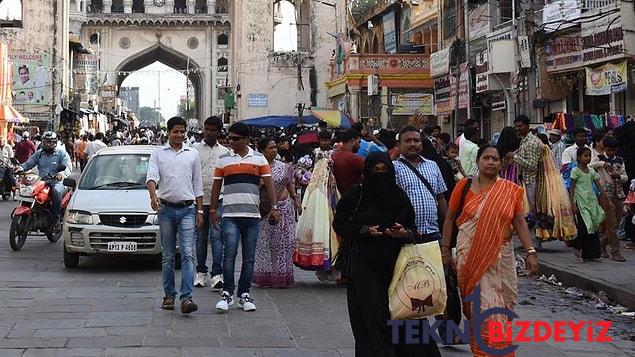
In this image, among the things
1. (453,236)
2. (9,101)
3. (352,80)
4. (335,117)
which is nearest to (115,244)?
(453,236)

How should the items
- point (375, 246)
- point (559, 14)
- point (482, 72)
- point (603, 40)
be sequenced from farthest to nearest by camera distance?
point (482, 72) < point (559, 14) < point (603, 40) < point (375, 246)

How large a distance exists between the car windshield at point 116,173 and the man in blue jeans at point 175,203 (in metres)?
3.17

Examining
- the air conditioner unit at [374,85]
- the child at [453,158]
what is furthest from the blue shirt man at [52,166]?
the air conditioner unit at [374,85]

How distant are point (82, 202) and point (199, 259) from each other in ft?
6.16

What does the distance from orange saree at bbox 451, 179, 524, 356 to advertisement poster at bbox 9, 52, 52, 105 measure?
39318 mm

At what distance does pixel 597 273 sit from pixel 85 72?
2050 inches

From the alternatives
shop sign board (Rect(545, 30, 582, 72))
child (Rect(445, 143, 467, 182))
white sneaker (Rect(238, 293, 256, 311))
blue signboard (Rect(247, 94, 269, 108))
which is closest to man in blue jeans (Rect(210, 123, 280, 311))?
white sneaker (Rect(238, 293, 256, 311))

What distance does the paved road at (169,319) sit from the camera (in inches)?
256

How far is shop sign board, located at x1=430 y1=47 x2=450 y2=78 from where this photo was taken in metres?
30.0

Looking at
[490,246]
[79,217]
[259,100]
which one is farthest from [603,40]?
[259,100]

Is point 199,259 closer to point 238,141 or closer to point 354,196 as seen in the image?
point 238,141

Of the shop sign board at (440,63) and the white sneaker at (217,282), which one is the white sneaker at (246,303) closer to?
the white sneaker at (217,282)

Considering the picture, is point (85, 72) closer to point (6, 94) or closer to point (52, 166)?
point (6, 94)

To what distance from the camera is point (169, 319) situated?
7551 mm
